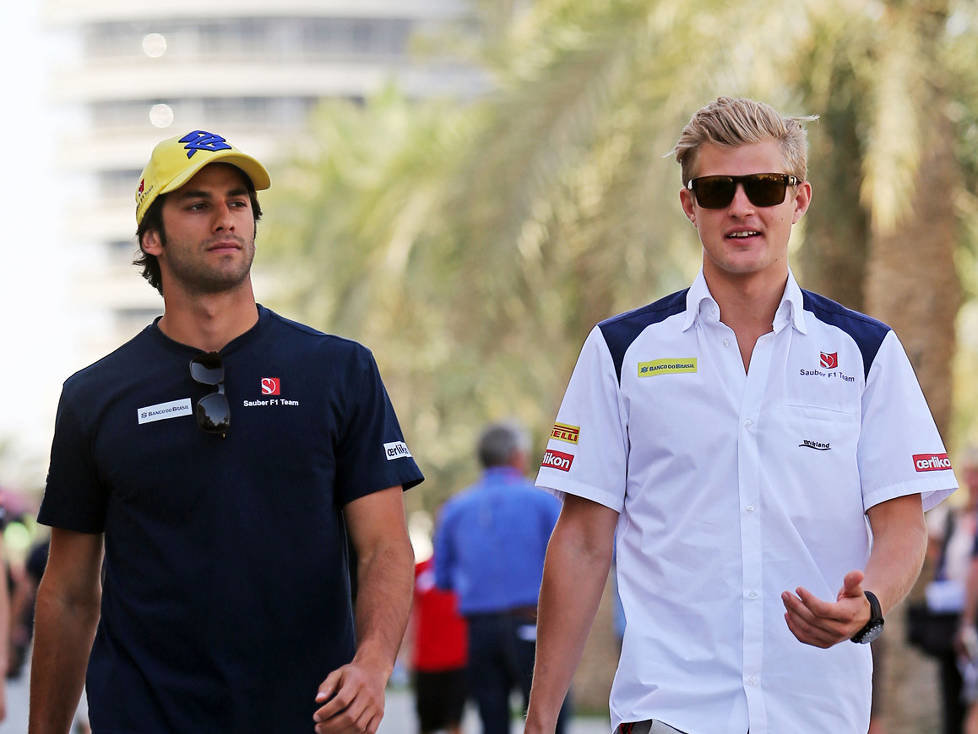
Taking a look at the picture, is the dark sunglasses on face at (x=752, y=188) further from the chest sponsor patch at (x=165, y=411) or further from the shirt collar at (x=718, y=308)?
the chest sponsor patch at (x=165, y=411)

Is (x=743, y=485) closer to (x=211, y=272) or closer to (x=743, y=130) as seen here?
(x=743, y=130)

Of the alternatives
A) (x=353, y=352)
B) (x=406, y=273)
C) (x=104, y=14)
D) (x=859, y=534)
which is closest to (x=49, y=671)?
(x=353, y=352)

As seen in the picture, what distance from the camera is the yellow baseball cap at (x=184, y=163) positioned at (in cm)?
418

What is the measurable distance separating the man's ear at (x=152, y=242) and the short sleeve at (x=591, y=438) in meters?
1.09

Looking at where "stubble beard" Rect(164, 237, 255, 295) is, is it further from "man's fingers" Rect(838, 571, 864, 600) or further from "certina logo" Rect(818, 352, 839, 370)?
"man's fingers" Rect(838, 571, 864, 600)

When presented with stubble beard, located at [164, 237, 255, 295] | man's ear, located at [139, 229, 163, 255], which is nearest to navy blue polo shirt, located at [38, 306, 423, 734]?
stubble beard, located at [164, 237, 255, 295]

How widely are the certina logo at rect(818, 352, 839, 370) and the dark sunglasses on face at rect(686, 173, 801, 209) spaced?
1.27ft

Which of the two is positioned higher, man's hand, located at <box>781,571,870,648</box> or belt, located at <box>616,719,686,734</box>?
man's hand, located at <box>781,571,870,648</box>

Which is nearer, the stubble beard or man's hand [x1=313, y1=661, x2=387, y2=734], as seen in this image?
man's hand [x1=313, y1=661, x2=387, y2=734]

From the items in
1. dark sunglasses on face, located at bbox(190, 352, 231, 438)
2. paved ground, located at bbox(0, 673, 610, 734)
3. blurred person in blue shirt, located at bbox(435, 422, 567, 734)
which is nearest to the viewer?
dark sunglasses on face, located at bbox(190, 352, 231, 438)

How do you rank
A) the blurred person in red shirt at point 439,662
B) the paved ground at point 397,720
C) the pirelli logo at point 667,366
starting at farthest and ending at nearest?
the paved ground at point 397,720
the blurred person in red shirt at point 439,662
the pirelli logo at point 667,366

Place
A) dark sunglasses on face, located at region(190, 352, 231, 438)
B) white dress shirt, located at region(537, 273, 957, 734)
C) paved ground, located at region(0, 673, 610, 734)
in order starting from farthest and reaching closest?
paved ground, located at region(0, 673, 610, 734) → dark sunglasses on face, located at region(190, 352, 231, 438) → white dress shirt, located at region(537, 273, 957, 734)

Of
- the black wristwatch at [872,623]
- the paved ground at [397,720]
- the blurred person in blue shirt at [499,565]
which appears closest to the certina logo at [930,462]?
the black wristwatch at [872,623]

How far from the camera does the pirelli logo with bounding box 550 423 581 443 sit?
4.27 metres
